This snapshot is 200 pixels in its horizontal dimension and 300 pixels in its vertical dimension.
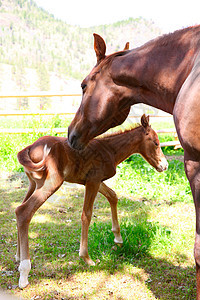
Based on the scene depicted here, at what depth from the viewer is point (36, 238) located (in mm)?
4211

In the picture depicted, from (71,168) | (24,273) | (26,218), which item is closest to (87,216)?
(71,168)

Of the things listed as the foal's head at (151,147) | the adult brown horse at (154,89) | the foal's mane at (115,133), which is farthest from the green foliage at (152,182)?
the adult brown horse at (154,89)

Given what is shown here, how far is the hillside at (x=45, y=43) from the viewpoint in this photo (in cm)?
6178

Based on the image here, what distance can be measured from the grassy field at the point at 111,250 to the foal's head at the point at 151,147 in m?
0.80

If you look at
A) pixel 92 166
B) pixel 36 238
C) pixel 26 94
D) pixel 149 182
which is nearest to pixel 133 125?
pixel 92 166

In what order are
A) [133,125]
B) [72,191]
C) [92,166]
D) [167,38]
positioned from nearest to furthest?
[167,38]
[92,166]
[133,125]
[72,191]

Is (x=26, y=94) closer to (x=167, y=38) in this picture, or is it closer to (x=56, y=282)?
(x=56, y=282)

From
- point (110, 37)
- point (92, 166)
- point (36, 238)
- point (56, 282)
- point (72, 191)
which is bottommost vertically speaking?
point (110, 37)

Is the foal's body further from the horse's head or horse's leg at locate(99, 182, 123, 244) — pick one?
the horse's head

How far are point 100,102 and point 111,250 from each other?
2.08 meters

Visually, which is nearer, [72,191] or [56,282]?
[56,282]

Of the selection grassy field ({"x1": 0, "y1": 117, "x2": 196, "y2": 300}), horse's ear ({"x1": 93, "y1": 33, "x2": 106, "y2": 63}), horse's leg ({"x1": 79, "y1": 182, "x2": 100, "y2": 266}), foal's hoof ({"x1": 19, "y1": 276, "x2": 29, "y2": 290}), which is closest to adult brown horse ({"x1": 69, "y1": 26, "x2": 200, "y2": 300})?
horse's ear ({"x1": 93, "y1": 33, "x2": 106, "y2": 63})

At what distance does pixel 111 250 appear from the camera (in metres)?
3.62

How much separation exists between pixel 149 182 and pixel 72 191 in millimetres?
1547
